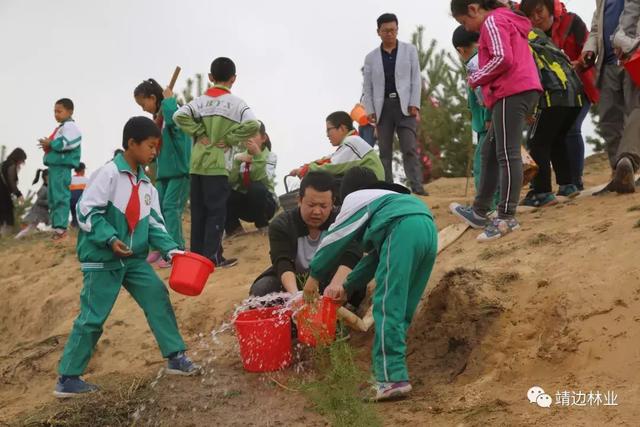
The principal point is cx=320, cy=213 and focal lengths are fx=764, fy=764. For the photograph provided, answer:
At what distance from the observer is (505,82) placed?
17.0 feet

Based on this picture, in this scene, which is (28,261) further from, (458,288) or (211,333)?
(458,288)

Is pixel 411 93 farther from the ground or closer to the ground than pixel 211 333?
farther from the ground

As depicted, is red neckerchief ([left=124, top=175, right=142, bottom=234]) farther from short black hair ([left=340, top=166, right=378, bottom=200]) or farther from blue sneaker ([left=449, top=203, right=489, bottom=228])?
blue sneaker ([left=449, top=203, right=489, bottom=228])

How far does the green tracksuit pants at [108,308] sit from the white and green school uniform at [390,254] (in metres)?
1.03

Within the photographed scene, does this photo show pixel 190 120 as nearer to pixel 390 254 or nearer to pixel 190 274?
pixel 190 274

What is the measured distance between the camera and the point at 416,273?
4.00 meters

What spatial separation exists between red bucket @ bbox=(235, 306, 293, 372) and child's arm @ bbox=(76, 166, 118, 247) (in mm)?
880

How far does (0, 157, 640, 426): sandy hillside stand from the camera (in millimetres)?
3438

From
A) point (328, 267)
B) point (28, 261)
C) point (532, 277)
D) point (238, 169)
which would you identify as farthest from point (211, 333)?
point (28, 261)

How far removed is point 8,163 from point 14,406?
8.70 metres

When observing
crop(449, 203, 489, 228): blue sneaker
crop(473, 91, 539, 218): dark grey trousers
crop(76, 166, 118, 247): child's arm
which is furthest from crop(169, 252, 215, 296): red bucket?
crop(449, 203, 489, 228): blue sneaker

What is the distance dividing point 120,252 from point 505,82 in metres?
2.78

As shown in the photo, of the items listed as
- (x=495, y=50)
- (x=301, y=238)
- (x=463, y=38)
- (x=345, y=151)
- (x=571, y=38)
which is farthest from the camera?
(x=345, y=151)
